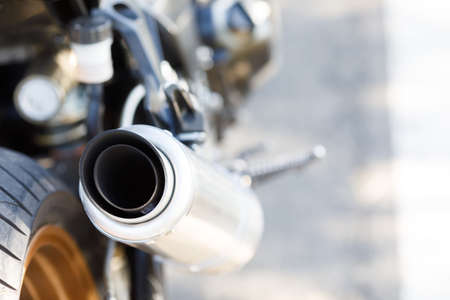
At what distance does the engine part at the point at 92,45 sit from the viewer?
65cm

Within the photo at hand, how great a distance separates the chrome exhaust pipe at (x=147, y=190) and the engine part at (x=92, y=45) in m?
0.19

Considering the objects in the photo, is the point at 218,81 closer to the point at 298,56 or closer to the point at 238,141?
the point at 238,141

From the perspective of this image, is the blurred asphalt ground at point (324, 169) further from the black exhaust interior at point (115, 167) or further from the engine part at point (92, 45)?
the black exhaust interior at point (115, 167)

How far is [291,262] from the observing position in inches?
56.1

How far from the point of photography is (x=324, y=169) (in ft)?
4.93

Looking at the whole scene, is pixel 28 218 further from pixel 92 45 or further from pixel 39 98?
pixel 39 98

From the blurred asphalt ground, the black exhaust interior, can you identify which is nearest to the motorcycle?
the black exhaust interior

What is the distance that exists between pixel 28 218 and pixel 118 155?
0.45 feet

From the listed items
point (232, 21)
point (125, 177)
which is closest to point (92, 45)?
point (125, 177)

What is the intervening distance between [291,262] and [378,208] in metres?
0.26

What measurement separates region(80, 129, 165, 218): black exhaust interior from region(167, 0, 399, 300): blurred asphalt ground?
93 centimetres

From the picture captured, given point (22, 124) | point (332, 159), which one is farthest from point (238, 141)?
point (22, 124)

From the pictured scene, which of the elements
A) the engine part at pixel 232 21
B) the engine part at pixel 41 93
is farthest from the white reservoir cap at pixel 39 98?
the engine part at pixel 232 21

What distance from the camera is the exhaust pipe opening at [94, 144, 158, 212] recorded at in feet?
1.63
